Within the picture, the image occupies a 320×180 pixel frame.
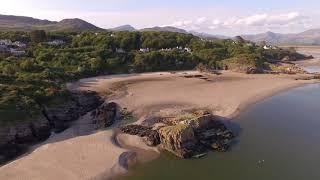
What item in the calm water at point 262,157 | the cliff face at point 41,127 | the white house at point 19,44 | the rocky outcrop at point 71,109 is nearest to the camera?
the calm water at point 262,157

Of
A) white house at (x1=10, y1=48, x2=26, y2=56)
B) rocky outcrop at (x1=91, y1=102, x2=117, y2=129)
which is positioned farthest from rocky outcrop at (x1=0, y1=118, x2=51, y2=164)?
white house at (x1=10, y1=48, x2=26, y2=56)

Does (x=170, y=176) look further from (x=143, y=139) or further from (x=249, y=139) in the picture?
(x=249, y=139)

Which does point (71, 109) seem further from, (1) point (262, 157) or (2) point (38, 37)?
(2) point (38, 37)

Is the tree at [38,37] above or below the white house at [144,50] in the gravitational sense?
above

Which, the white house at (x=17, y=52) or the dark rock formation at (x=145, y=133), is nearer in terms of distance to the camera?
the dark rock formation at (x=145, y=133)

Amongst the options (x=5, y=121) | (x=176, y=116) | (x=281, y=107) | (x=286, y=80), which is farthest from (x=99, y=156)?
(x=286, y=80)

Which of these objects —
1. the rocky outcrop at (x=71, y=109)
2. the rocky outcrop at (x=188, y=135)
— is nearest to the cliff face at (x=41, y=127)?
the rocky outcrop at (x=71, y=109)

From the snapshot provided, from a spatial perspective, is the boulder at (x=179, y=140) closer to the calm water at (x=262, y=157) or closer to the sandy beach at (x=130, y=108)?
the calm water at (x=262, y=157)

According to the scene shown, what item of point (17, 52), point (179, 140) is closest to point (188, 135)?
point (179, 140)
